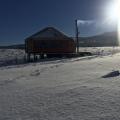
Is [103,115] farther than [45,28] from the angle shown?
No

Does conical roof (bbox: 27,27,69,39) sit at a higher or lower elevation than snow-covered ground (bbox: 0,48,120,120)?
higher

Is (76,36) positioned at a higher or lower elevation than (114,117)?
higher

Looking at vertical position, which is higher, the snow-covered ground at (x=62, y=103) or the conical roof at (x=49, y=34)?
the conical roof at (x=49, y=34)

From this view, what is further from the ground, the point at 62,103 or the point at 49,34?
the point at 49,34

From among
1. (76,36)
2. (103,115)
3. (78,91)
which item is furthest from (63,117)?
(76,36)

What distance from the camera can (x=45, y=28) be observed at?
4094 centimetres

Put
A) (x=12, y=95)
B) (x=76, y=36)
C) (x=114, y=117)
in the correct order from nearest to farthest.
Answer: (x=114, y=117)
(x=12, y=95)
(x=76, y=36)

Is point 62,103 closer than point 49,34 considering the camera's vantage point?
Yes

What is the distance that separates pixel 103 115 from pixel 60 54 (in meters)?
34.0

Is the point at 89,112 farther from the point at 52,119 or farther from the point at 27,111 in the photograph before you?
the point at 27,111

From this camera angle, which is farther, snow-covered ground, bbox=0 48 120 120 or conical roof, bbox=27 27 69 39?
conical roof, bbox=27 27 69 39

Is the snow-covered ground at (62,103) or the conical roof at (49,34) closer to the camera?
the snow-covered ground at (62,103)

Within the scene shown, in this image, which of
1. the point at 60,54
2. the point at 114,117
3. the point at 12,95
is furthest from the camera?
the point at 60,54

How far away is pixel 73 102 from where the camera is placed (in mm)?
8234
